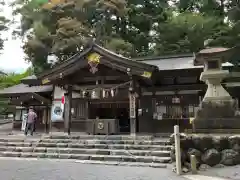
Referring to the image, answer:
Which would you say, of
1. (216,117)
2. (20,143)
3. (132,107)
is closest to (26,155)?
(20,143)

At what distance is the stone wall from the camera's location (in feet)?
29.9

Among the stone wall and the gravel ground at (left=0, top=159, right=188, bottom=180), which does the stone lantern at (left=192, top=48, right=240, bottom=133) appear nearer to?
the stone wall

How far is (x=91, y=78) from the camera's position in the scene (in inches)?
672

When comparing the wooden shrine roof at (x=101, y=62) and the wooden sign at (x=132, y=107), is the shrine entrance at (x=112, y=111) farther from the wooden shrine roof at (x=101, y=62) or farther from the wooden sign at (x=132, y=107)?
the wooden shrine roof at (x=101, y=62)

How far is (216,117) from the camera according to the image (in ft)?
33.4

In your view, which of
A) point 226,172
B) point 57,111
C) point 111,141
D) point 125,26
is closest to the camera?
point 226,172

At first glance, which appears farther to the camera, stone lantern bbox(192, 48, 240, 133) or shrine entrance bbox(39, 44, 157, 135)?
shrine entrance bbox(39, 44, 157, 135)

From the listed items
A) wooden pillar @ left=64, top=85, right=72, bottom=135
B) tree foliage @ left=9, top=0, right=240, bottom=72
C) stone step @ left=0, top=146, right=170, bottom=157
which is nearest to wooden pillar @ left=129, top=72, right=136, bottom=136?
stone step @ left=0, top=146, right=170, bottom=157

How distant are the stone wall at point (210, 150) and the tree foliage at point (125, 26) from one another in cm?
1716

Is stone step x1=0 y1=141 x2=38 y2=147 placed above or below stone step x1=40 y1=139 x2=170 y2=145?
below

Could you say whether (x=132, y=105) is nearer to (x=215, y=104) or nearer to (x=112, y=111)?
(x=112, y=111)

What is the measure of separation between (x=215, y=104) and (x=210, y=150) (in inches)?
72.9

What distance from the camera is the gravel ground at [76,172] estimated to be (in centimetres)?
831

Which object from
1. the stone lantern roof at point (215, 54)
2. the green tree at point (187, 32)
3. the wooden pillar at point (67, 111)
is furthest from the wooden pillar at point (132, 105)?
the green tree at point (187, 32)
